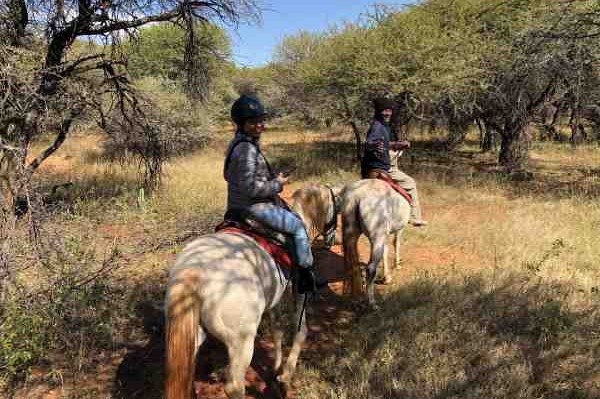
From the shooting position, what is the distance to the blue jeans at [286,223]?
12.0 ft

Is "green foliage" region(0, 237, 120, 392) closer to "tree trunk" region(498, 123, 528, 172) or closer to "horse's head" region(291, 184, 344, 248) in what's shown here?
"horse's head" region(291, 184, 344, 248)

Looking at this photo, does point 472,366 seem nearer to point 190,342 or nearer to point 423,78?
point 190,342

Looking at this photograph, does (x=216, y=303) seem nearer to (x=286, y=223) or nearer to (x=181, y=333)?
(x=181, y=333)

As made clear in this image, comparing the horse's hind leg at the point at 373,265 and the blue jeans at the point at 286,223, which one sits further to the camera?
the horse's hind leg at the point at 373,265

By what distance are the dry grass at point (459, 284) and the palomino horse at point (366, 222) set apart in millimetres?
495

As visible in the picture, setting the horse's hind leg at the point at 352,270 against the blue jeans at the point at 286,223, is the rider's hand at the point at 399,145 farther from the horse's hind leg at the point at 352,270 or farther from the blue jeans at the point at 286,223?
the blue jeans at the point at 286,223

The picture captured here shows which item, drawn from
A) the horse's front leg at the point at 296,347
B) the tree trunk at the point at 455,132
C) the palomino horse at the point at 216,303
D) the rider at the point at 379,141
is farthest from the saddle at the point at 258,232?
the tree trunk at the point at 455,132

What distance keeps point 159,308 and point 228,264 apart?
2794mm

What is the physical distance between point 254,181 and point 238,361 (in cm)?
147

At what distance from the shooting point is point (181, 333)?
104 inches

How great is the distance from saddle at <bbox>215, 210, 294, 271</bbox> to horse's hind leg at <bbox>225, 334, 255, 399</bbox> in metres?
0.85

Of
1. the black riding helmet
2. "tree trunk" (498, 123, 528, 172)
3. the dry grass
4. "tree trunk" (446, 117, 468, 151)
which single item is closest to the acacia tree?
the dry grass

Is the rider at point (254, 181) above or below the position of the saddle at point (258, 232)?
above

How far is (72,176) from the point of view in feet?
41.3
